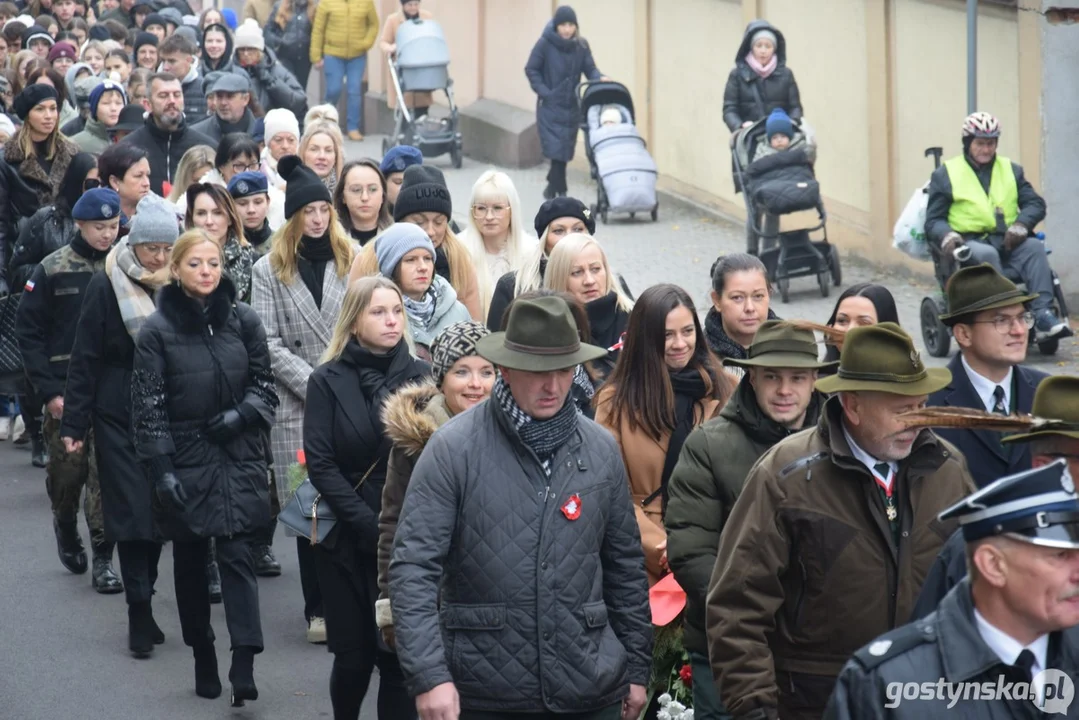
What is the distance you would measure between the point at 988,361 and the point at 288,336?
4.03 m

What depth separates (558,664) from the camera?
5246 mm

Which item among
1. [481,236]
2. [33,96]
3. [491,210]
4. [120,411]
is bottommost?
[120,411]

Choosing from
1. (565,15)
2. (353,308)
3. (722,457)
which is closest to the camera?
(722,457)

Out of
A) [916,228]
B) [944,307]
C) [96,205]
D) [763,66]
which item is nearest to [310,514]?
[96,205]

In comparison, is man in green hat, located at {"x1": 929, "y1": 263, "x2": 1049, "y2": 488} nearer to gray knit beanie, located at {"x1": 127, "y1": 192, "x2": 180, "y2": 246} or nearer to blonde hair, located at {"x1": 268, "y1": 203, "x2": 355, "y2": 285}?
blonde hair, located at {"x1": 268, "y1": 203, "x2": 355, "y2": 285}

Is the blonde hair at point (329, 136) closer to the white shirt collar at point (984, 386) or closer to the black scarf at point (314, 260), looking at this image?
the black scarf at point (314, 260)

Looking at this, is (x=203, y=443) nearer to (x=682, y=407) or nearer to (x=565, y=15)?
(x=682, y=407)

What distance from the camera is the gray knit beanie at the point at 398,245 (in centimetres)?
841

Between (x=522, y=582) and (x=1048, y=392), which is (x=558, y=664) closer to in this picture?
(x=522, y=582)

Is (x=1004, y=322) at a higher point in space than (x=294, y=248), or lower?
lower

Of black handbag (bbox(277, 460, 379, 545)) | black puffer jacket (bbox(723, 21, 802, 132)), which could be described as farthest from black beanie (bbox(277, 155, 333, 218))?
black puffer jacket (bbox(723, 21, 802, 132))

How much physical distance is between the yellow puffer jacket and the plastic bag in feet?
39.3

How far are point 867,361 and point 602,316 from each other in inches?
130

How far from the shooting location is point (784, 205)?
603 inches
